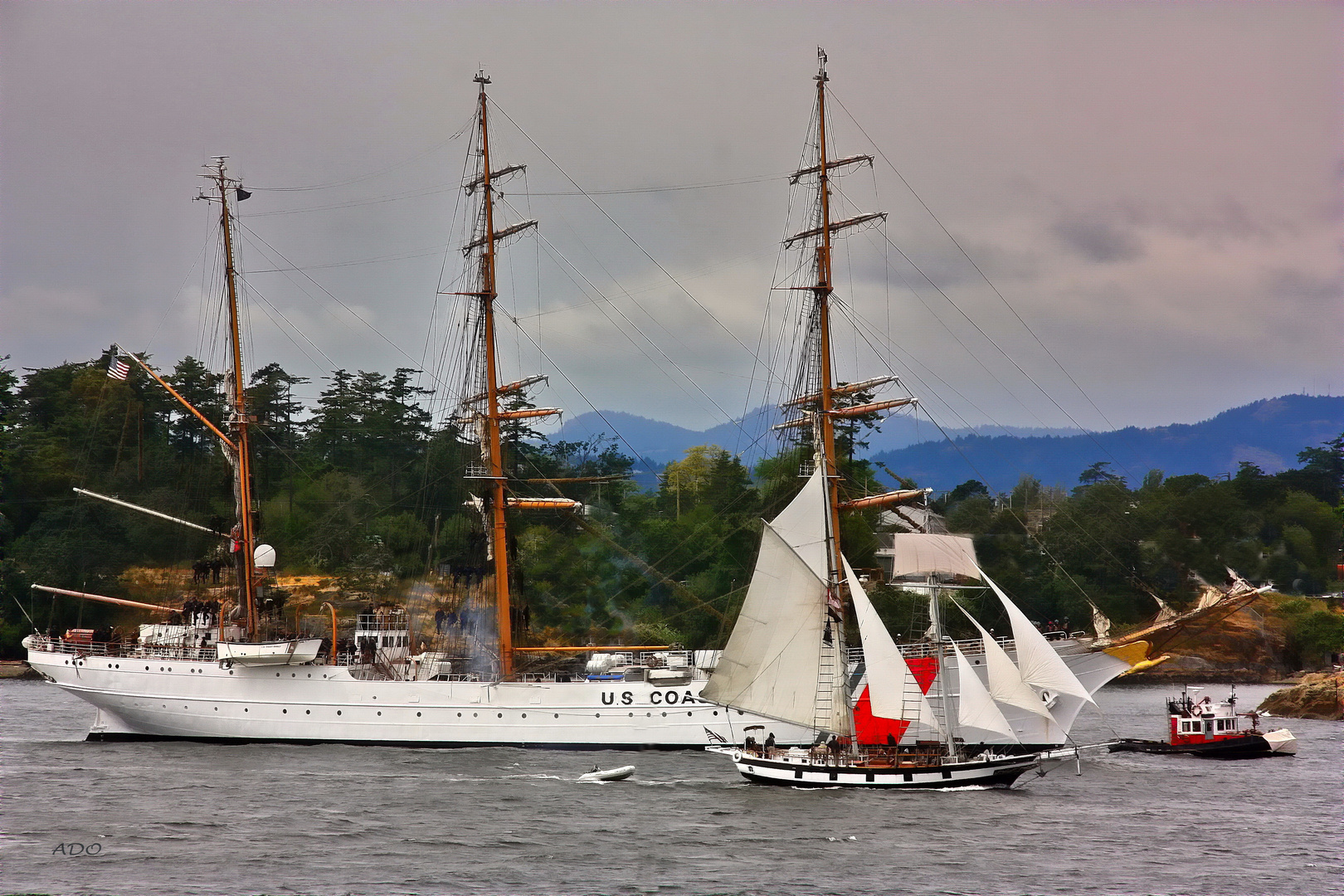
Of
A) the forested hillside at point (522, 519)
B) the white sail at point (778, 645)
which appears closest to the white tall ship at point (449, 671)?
the white sail at point (778, 645)

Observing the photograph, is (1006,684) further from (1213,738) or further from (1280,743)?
(1280,743)

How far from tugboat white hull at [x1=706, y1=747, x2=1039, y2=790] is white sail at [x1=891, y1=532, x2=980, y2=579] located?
6.16 m

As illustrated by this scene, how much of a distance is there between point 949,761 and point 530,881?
15.8m

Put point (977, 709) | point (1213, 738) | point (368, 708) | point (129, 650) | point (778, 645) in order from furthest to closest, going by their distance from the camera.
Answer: point (129, 650), point (368, 708), point (1213, 738), point (778, 645), point (977, 709)

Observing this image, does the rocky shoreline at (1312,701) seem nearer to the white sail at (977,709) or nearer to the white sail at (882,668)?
the white sail at (977,709)

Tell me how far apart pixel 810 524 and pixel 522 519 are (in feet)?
→ 135

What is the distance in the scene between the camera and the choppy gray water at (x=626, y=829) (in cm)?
3031

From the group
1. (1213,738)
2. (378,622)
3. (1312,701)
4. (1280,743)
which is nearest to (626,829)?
(378,622)

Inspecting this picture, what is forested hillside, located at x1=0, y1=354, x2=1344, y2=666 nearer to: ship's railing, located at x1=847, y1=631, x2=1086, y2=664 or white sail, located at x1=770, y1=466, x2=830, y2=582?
ship's railing, located at x1=847, y1=631, x2=1086, y2=664

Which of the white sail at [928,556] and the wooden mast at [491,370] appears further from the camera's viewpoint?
the wooden mast at [491,370]

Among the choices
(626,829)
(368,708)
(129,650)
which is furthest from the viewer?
(129,650)

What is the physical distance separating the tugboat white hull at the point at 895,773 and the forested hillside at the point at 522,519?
93.2 ft

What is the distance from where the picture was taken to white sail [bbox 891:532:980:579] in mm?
43188

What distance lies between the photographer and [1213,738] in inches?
2026
